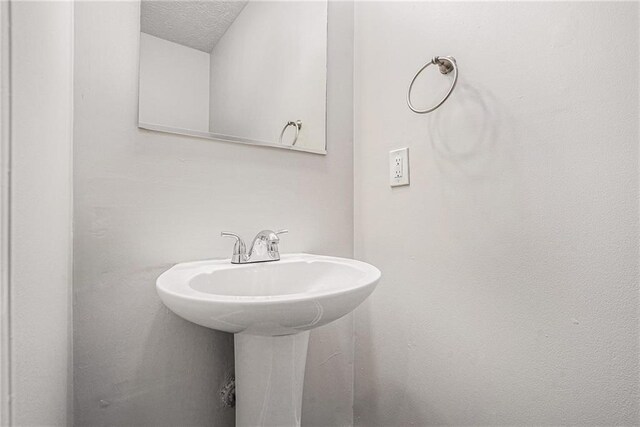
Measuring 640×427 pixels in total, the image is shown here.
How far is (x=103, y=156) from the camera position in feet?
2.59

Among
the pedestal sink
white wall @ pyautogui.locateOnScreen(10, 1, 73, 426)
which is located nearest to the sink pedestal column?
the pedestal sink

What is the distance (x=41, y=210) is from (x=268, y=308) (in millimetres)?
407

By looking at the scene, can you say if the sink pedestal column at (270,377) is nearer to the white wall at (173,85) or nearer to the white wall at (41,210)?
the white wall at (41,210)

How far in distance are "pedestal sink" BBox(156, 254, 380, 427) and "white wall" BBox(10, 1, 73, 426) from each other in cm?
20

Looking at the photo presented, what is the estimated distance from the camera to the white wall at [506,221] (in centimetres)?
64

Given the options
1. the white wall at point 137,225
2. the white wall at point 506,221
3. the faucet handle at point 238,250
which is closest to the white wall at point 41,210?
the white wall at point 137,225

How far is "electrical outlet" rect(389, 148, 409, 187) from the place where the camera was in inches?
40.1

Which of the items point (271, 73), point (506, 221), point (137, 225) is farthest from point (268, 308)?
point (271, 73)

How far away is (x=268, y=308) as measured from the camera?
55 cm

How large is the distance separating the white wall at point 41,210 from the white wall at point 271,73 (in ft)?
1.29

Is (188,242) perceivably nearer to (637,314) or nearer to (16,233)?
(16,233)

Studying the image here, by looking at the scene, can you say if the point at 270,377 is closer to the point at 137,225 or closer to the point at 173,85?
the point at 137,225

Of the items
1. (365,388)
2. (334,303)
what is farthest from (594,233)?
(365,388)

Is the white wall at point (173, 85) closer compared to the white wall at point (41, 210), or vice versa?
the white wall at point (41, 210)
